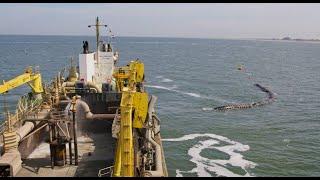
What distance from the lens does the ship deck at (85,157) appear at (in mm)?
19609

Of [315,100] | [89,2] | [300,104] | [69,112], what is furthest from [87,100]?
[315,100]

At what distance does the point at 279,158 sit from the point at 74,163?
24.6m

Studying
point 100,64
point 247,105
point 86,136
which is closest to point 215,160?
point 100,64

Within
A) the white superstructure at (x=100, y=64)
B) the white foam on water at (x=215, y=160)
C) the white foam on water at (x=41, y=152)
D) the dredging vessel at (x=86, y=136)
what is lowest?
the white foam on water at (x=215, y=160)

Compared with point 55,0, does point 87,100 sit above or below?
below

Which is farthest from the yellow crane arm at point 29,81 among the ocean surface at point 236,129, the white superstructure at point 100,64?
the ocean surface at point 236,129

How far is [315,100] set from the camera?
70.9m

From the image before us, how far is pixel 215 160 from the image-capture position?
37.8 m

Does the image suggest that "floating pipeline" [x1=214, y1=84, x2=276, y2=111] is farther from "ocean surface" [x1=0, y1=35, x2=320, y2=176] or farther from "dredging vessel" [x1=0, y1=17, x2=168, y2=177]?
"dredging vessel" [x1=0, y1=17, x2=168, y2=177]

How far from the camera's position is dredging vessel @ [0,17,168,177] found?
14.7 meters

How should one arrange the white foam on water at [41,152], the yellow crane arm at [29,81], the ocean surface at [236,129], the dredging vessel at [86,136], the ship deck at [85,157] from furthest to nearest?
1. the ocean surface at [236,129]
2. the yellow crane arm at [29,81]
3. the white foam on water at [41,152]
4. the ship deck at [85,157]
5. the dredging vessel at [86,136]

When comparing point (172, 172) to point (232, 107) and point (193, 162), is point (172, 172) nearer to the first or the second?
point (193, 162)

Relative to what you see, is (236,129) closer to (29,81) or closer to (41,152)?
(29,81)

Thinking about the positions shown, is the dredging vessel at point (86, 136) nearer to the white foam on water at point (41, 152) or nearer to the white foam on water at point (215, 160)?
the white foam on water at point (41, 152)
